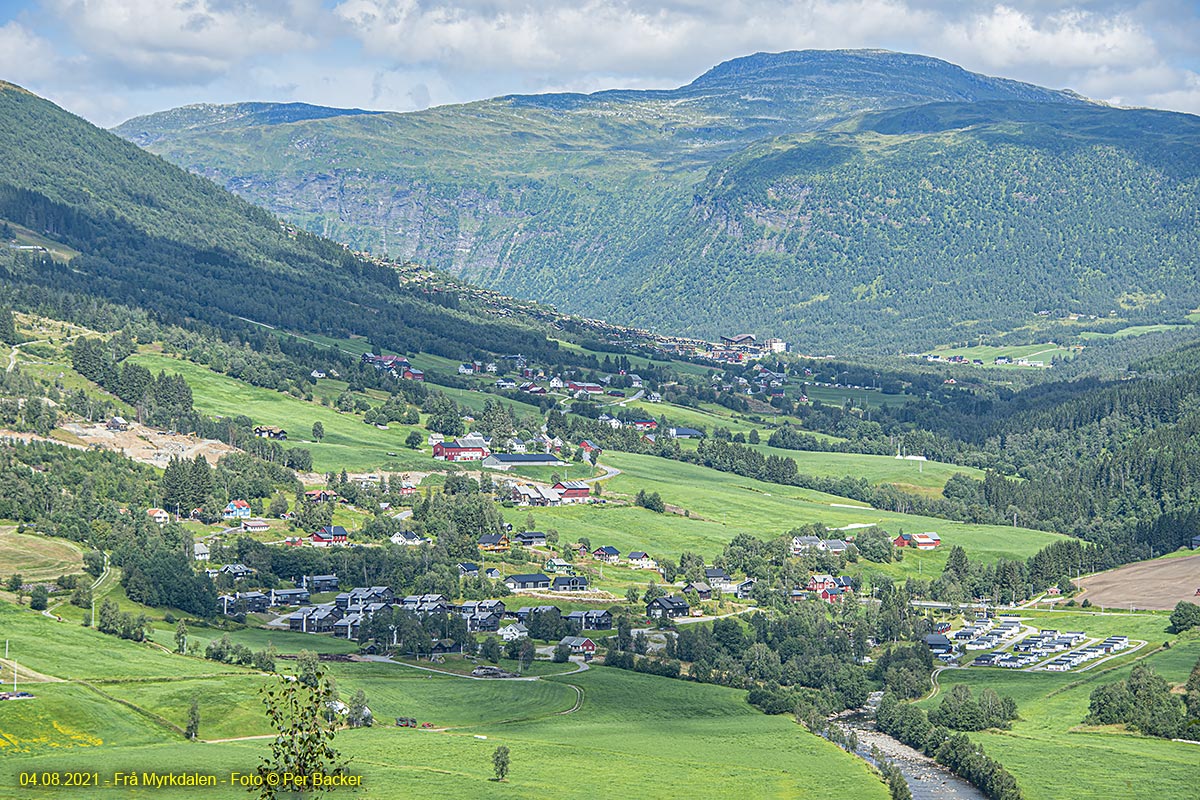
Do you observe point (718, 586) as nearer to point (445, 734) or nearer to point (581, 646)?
point (581, 646)

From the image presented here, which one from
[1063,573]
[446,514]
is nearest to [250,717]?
[446,514]

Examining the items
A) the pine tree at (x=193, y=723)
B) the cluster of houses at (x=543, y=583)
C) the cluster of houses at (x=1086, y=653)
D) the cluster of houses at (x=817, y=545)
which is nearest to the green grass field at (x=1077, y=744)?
the cluster of houses at (x=1086, y=653)

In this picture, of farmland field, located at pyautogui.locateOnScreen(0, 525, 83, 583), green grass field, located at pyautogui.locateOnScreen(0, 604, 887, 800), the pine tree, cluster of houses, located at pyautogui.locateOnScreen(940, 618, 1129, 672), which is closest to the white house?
green grass field, located at pyautogui.locateOnScreen(0, 604, 887, 800)

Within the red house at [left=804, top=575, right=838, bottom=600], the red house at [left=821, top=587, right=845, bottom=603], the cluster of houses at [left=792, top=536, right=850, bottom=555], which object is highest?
the cluster of houses at [left=792, top=536, right=850, bottom=555]

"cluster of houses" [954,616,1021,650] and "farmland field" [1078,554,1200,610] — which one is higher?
"farmland field" [1078,554,1200,610]

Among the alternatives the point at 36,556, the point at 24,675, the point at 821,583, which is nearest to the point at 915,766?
the point at 821,583

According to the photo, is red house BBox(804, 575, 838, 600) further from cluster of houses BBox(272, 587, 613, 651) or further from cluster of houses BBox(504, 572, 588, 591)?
cluster of houses BBox(272, 587, 613, 651)

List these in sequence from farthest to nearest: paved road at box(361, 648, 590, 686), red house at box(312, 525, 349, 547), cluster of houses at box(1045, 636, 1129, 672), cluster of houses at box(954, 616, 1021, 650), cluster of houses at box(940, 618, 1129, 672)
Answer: red house at box(312, 525, 349, 547) < cluster of houses at box(954, 616, 1021, 650) < cluster of houses at box(940, 618, 1129, 672) < cluster of houses at box(1045, 636, 1129, 672) < paved road at box(361, 648, 590, 686)
